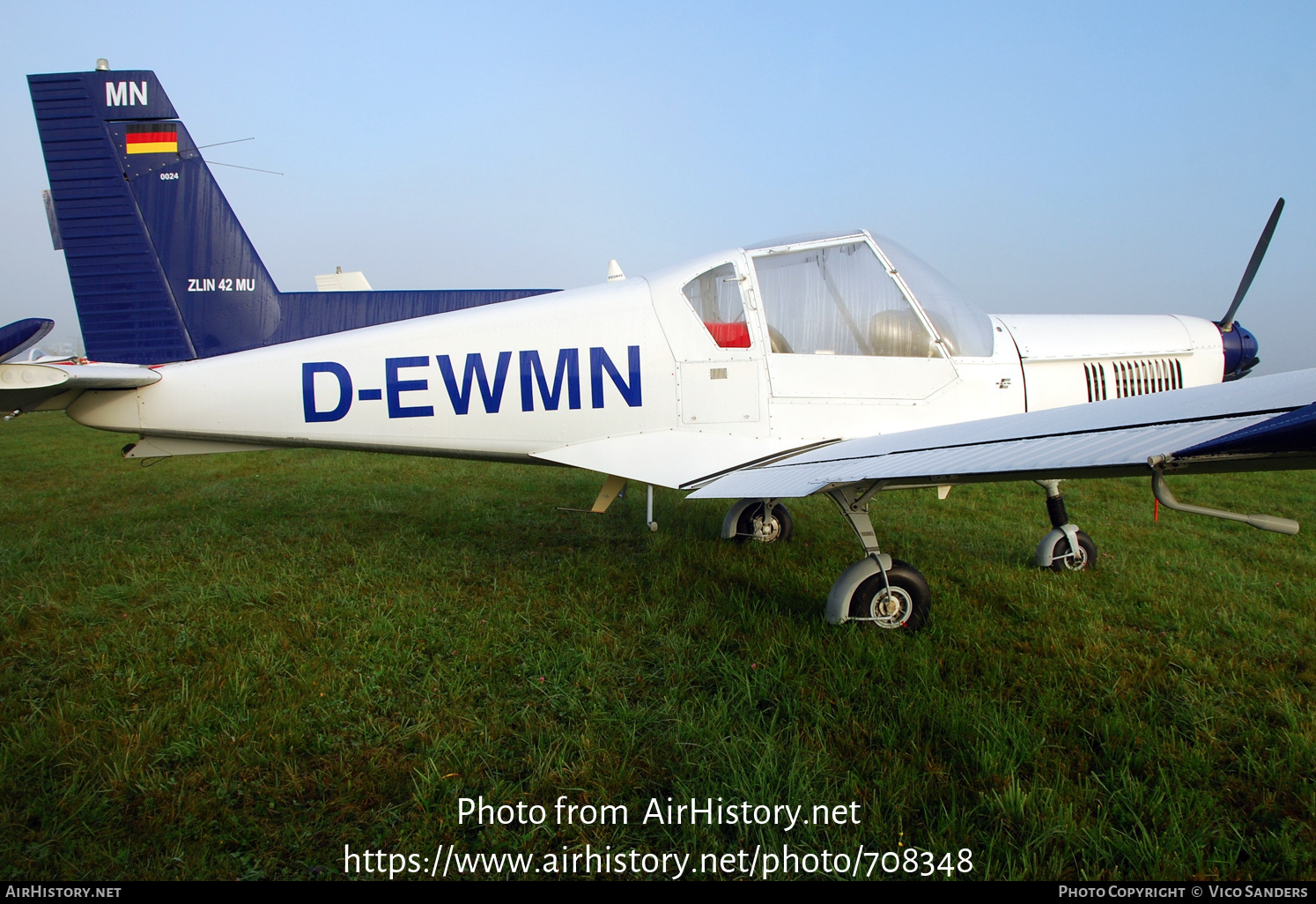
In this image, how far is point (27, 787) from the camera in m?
2.00

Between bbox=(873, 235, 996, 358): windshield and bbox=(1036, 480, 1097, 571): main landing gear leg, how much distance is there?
1.17m

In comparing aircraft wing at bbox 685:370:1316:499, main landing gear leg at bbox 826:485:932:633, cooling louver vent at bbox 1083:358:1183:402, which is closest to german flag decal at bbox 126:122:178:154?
aircraft wing at bbox 685:370:1316:499

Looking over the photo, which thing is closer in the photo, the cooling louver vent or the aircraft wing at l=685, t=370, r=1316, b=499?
the aircraft wing at l=685, t=370, r=1316, b=499

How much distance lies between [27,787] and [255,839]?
0.91m

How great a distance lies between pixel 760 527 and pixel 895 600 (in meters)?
1.87

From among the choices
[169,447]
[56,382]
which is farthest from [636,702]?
[56,382]

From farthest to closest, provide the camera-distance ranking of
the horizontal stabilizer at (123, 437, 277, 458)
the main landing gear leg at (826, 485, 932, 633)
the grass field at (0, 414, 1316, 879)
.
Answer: the horizontal stabilizer at (123, 437, 277, 458) → the main landing gear leg at (826, 485, 932, 633) → the grass field at (0, 414, 1316, 879)

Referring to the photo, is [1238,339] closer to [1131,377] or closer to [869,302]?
[1131,377]

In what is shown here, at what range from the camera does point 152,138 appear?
513cm

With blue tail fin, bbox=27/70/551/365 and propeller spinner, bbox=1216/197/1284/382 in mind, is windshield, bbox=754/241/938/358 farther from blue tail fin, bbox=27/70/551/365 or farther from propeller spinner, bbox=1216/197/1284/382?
blue tail fin, bbox=27/70/551/365

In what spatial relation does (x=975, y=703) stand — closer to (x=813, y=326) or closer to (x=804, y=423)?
(x=804, y=423)

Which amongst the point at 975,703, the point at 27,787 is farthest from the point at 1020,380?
the point at 27,787

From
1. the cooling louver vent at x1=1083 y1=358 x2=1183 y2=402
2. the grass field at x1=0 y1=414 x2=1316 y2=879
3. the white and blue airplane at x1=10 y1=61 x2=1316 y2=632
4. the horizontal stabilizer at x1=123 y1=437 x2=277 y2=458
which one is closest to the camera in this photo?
the grass field at x1=0 y1=414 x2=1316 y2=879

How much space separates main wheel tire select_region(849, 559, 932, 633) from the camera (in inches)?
125
